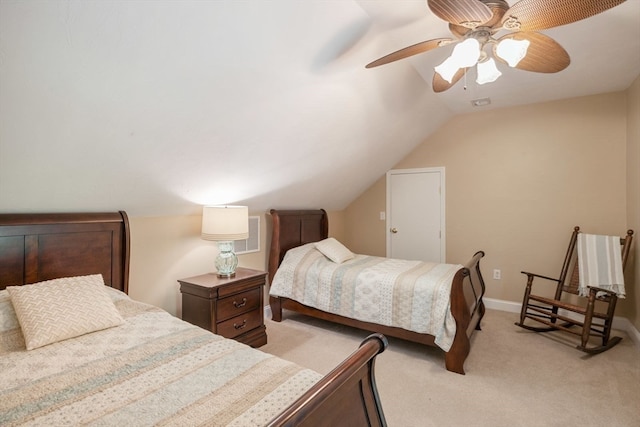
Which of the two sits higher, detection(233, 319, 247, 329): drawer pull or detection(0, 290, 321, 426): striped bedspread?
detection(0, 290, 321, 426): striped bedspread

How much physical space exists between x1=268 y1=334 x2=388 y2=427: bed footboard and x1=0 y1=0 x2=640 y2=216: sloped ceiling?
1529mm

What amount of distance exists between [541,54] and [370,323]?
223 cm

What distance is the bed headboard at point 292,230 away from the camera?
3447mm

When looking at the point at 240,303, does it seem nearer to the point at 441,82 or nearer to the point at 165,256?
the point at 165,256

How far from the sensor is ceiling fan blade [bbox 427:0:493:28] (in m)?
1.27

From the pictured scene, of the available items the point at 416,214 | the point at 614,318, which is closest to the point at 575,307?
the point at 614,318

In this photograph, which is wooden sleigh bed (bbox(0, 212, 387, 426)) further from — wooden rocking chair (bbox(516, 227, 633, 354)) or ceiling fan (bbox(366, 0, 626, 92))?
wooden rocking chair (bbox(516, 227, 633, 354))

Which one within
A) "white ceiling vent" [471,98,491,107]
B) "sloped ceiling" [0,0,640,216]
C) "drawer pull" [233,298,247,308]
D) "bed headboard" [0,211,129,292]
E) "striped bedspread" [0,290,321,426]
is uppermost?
"white ceiling vent" [471,98,491,107]

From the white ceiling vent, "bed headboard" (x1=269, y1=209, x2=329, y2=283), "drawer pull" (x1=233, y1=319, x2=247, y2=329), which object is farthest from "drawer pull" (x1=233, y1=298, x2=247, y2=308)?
the white ceiling vent

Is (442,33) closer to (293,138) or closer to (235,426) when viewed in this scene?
(293,138)

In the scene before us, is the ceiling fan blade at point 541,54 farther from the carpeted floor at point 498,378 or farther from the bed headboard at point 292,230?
the bed headboard at point 292,230

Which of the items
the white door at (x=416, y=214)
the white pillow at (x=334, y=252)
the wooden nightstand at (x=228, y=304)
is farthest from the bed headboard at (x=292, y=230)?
the white door at (x=416, y=214)

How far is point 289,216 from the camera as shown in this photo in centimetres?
365

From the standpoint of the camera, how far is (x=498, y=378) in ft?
7.58
